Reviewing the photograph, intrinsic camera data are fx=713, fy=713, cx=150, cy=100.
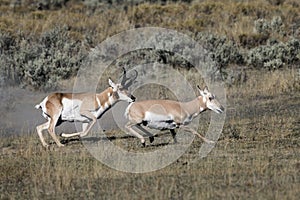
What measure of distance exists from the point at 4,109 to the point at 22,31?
35.3ft

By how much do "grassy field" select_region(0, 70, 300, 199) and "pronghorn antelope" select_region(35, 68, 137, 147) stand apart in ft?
1.44

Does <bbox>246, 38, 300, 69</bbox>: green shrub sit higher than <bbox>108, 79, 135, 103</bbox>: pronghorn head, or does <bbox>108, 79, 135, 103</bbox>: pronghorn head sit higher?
<bbox>246, 38, 300, 69</bbox>: green shrub

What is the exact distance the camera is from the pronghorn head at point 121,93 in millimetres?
13645

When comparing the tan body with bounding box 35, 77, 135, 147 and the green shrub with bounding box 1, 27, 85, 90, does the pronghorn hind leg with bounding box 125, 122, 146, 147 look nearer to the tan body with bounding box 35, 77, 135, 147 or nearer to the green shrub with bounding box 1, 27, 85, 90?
the tan body with bounding box 35, 77, 135, 147

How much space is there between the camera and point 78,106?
44.3 ft

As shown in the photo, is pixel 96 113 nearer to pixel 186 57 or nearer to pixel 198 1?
pixel 186 57

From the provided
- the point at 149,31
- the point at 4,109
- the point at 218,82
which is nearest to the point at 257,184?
the point at 4,109

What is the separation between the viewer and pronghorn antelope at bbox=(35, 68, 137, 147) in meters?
13.4

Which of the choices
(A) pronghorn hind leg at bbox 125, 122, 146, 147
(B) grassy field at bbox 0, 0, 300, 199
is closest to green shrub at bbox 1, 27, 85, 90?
(B) grassy field at bbox 0, 0, 300, 199

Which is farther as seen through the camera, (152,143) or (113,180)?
(152,143)

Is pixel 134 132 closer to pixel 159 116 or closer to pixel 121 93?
pixel 159 116

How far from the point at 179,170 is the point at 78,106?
346cm

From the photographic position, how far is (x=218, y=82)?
21109 millimetres

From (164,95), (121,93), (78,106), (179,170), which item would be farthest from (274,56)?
(179,170)
